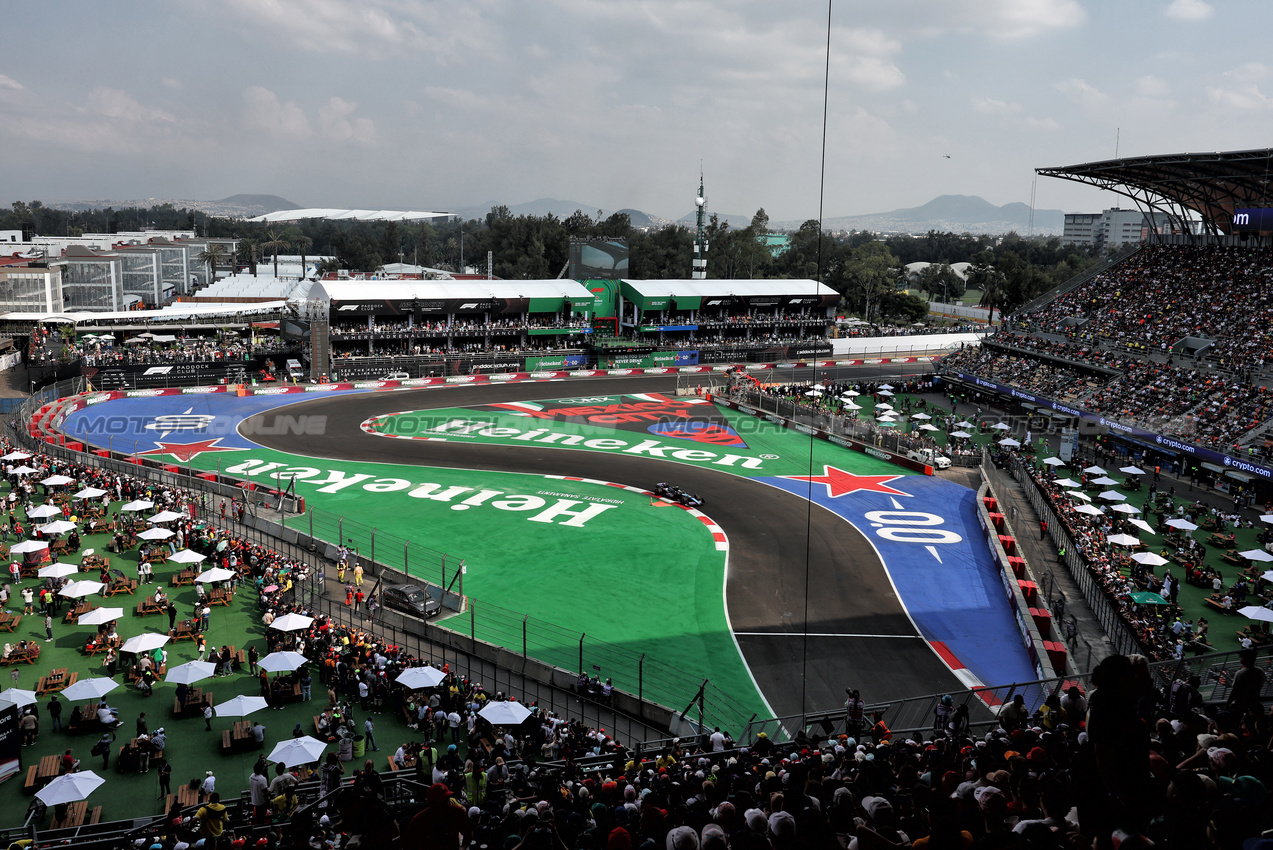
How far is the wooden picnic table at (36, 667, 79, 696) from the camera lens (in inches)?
Result: 814

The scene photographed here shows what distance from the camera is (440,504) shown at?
37875mm

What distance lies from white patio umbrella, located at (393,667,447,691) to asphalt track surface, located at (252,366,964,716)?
8639 mm

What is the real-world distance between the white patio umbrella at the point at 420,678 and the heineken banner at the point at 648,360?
57844 mm

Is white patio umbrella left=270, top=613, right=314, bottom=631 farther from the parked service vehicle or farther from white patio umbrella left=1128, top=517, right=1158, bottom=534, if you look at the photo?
white patio umbrella left=1128, top=517, right=1158, bottom=534

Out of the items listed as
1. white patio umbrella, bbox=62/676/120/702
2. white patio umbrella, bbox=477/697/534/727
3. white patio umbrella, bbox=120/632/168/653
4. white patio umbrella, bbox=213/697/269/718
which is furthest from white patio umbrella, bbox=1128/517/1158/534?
white patio umbrella, bbox=62/676/120/702

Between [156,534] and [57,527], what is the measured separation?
365cm

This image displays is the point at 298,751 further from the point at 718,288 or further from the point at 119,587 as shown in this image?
the point at 718,288

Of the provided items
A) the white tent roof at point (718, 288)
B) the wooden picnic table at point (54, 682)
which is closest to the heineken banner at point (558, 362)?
the white tent roof at point (718, 288)

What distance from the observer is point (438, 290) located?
243 feet

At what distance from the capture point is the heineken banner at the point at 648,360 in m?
77.6

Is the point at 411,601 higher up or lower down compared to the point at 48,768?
higher up

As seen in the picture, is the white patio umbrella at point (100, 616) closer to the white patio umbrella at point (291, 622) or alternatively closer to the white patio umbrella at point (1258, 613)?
the white patio umbrella at point (291, 622)

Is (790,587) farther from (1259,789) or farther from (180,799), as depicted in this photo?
(1259,789)

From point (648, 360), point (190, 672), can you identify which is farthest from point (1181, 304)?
point (190, 672)
